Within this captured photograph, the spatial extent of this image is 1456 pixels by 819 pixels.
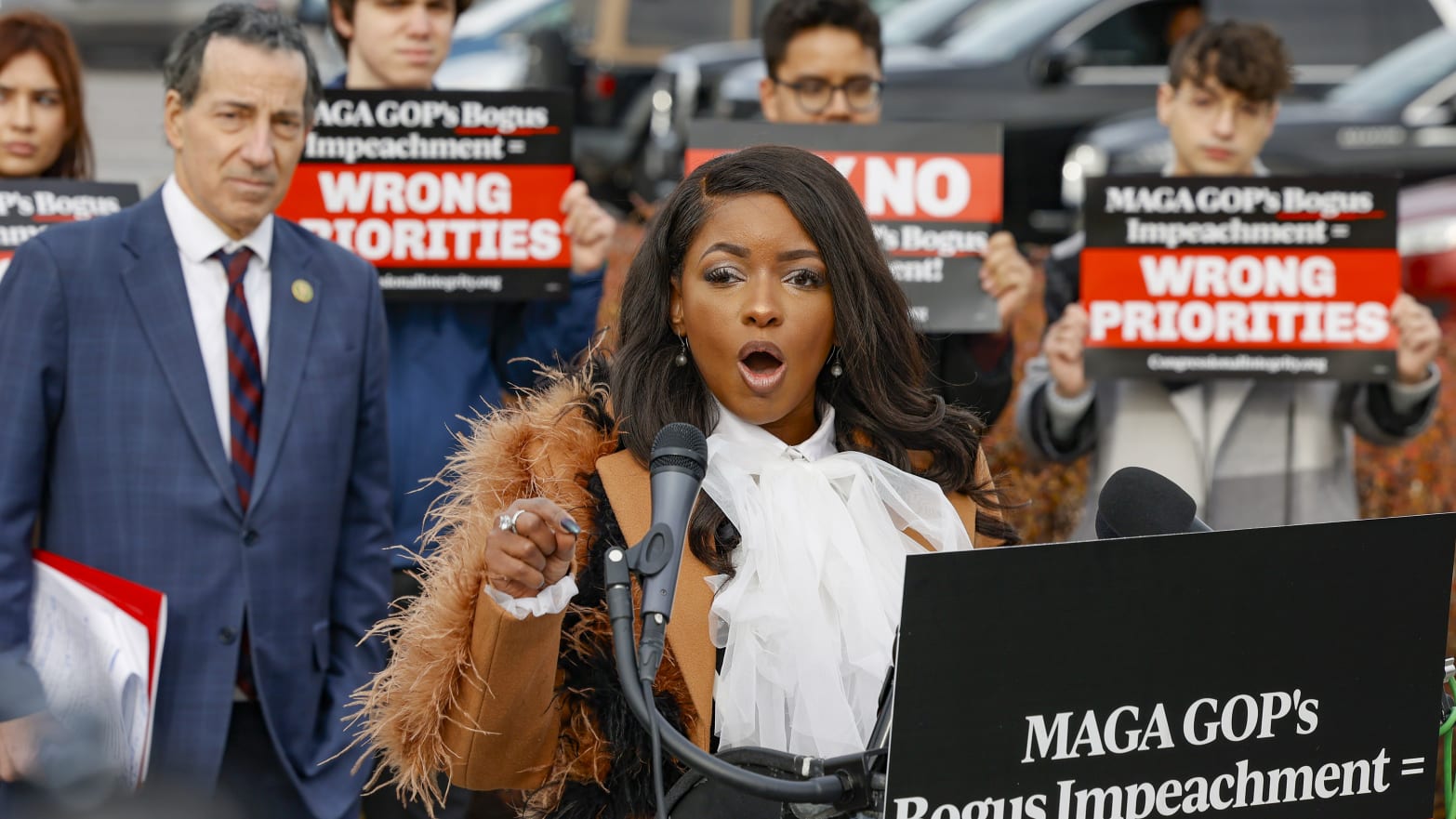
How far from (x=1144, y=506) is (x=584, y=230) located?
2933mm

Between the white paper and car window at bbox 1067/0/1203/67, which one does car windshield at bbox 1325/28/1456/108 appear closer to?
car window at bbox 1067/0/1203/67

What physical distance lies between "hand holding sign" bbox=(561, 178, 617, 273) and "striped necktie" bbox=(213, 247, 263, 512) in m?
1.30

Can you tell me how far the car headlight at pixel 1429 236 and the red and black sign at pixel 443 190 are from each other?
21.5 ft

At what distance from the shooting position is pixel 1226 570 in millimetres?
2371

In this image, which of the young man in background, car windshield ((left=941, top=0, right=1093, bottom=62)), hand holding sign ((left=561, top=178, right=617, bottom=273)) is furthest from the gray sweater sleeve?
car windshield ((left=941, top=0, right=1093, bottom=62))

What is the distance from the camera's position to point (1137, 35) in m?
13.4

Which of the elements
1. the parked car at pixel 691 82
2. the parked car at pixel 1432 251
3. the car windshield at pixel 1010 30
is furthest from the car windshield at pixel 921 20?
the parked car at pixel 1432 251

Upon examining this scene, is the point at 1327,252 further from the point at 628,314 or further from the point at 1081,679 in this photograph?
the point at 1081,679

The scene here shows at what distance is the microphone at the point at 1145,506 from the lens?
104 inches

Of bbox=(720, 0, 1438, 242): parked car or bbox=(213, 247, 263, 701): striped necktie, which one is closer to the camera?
bbox=(213, 247, 263, 701): striped necktie

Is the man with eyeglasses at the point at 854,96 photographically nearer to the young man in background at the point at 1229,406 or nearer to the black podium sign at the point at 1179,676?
the young man in background at the point at 1229,406

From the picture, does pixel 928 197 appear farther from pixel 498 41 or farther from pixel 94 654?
pixel 498 41

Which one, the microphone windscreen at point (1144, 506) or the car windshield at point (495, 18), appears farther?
the car windshield at point (495, 18)

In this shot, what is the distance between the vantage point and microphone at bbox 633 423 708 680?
228 cm
